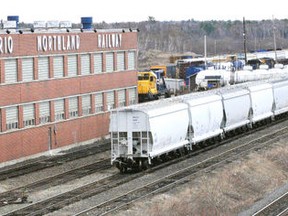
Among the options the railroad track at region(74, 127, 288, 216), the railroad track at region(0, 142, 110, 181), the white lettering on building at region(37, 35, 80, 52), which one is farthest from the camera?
the white lettering on building at region(37, 35, 80, 52)

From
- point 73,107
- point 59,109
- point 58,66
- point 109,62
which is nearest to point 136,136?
point 59,109

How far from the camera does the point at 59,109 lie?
147ft

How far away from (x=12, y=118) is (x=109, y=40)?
13136mm

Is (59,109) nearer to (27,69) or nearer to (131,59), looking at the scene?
(27,69)

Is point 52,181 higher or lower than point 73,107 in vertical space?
lower

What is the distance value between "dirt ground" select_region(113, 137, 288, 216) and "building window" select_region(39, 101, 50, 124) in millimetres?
12486

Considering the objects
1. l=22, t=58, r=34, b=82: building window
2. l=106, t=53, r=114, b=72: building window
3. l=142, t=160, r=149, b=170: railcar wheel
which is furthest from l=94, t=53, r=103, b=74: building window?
l=142, t=160, r=149, b=170: railcar wheel

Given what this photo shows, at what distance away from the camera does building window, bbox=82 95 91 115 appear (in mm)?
47500

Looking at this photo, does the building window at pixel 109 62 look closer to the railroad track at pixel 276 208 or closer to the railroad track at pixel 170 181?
the railroad track at pixel 170 181

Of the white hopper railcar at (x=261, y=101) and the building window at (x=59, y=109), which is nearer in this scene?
the building window at (x=59, y=109)

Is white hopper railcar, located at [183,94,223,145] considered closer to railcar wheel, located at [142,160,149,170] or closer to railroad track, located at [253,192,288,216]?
railcar wheel, located at [142,160,149,170]

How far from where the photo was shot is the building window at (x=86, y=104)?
47500 millimetres

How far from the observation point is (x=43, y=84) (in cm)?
4272

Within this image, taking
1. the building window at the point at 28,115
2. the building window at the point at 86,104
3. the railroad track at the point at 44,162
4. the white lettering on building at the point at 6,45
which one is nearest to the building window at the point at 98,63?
the building window at the point at 86,104
